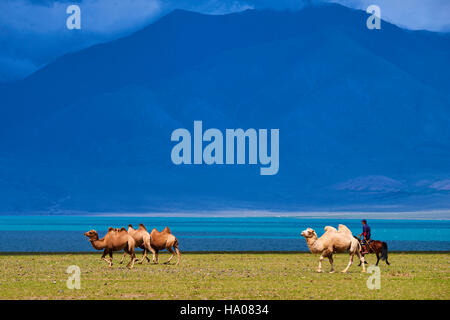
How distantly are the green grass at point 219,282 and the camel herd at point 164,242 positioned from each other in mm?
845

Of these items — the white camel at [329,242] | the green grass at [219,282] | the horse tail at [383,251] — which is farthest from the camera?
the horse tail at [383,251]

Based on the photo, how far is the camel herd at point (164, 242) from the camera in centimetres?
3106

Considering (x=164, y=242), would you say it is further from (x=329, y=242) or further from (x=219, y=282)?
(x=219, y=282)

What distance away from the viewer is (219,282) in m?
27.8

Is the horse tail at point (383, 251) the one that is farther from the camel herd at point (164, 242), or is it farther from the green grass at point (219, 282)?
the camel herd at point (164, 242)

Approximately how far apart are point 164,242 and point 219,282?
9927mm

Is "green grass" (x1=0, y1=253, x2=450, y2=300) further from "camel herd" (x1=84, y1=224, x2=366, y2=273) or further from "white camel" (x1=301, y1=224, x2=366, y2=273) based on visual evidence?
"white camel" (x1=301, y1=224, x2=366, y2=273)

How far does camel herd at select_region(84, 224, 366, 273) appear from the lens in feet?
102

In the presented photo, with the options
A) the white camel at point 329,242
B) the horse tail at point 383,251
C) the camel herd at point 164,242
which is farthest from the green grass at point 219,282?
the white camel at point 329,242

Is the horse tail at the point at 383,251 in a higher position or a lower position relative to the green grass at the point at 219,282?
higher

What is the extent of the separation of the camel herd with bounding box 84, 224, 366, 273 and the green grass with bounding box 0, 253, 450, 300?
33.3 inches

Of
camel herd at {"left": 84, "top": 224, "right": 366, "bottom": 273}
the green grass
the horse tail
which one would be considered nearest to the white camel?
camel herd at {"left": 84, "top": 224, "right": 366, "bottom": 273}

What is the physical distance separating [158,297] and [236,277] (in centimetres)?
783
